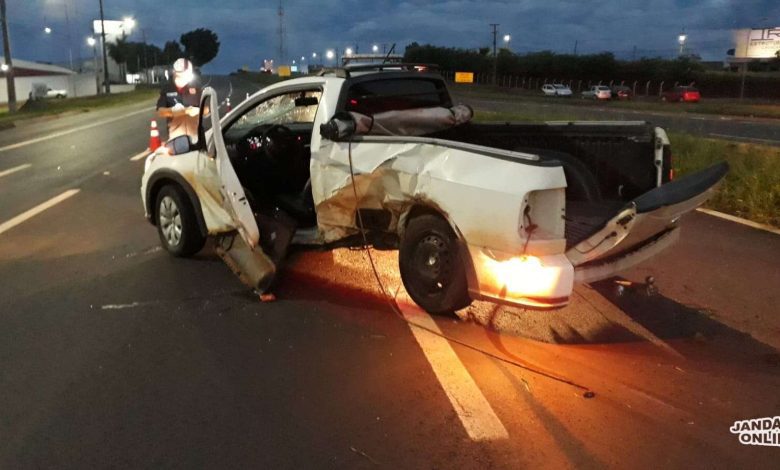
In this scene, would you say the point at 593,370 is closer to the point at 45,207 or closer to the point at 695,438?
the point at 695,438

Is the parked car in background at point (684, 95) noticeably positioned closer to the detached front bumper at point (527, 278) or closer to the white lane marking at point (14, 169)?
the white lane marking at point (14, 169)

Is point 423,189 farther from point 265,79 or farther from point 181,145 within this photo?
point 265,79

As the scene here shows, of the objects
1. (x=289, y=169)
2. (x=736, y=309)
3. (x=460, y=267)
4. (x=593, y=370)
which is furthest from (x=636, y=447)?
(x=289, y=169)

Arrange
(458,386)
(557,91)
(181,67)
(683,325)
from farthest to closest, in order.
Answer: (557,91) → (181,67) → (683,325) → (458,386)

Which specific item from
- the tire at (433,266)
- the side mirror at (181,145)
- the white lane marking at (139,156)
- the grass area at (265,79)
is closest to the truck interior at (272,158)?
the side mirror at (181,145)

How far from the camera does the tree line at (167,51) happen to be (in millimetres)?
132125

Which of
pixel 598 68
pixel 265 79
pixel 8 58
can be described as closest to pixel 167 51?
pixel 265 79

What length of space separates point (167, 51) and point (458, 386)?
536ft

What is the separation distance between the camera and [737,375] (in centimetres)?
477

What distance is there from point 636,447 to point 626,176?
2.94 meters

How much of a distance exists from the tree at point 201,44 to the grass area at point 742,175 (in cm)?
15443

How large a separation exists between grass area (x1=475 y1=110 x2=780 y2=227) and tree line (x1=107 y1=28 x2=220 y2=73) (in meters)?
126

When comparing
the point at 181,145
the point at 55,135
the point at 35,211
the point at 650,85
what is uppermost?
the point at 650,85

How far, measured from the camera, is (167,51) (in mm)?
156250
